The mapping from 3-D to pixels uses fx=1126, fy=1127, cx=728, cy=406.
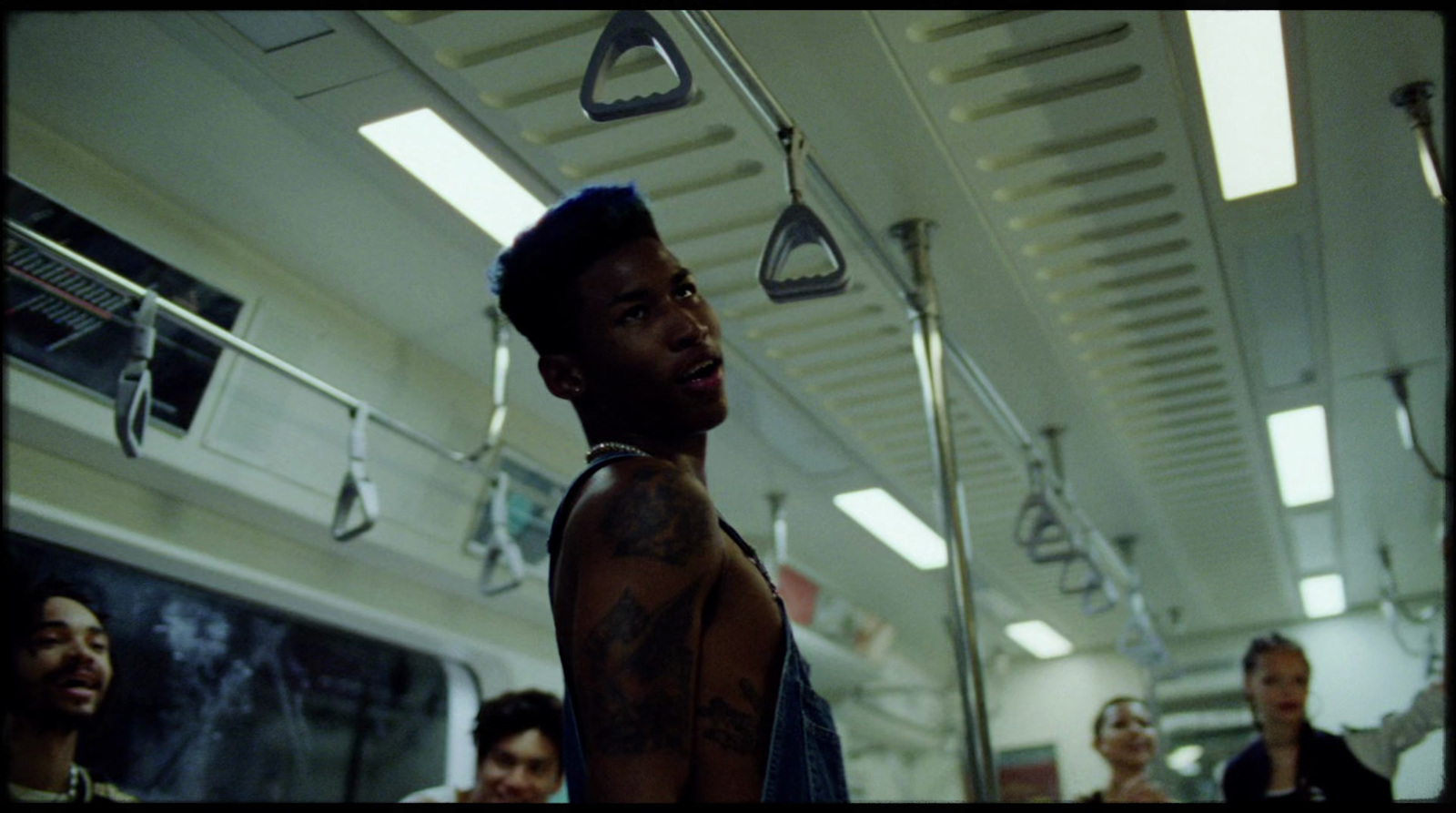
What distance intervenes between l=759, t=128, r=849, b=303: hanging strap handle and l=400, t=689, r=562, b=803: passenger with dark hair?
191 centimetres

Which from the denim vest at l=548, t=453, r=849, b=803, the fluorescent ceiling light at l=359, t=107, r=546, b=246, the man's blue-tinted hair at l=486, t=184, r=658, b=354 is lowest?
the denim vest at l=548, t=453, r=849, b=803

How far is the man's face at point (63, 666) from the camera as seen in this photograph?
2.61 metres

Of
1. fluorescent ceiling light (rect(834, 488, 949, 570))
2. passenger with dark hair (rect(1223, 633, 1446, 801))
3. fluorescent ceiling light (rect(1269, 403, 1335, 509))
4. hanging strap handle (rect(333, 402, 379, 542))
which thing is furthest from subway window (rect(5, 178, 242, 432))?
fluorescent ceiling light (rect(1269, 403, 1335, 509))

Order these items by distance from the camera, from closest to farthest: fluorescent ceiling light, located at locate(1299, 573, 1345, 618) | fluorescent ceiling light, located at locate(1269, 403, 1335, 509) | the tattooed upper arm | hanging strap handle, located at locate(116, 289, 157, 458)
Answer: the tattooed upper arm < hanging strap handle, located at locate(116, 289, 157, 458) < fluorescent ceiling light, located at locate(1269, 403, 1335, 509) < fluorescent ceiling light, located at locate(1299, 573, 1345, 618)

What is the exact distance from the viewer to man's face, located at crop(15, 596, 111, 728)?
8.57 feet

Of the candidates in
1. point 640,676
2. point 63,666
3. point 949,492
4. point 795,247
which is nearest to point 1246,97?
point 949,492

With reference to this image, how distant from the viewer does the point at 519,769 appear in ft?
11.1

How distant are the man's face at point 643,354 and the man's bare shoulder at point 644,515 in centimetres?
14

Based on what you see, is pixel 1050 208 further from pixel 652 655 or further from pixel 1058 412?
pixel 652 655

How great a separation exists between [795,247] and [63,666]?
79.2 inches

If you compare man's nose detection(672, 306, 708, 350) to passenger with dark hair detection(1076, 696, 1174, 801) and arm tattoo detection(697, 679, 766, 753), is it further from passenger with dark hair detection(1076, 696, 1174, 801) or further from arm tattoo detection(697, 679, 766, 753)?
passenger with dark hair detection(1076, 696, 1174, 801)

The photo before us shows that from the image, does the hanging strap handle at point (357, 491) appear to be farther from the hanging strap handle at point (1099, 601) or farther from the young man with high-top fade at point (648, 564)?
the hanging strap handle at point (1099, 601)

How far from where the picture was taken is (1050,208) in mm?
3031

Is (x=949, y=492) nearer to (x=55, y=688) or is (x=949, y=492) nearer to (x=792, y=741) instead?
(x=792, y=741)
